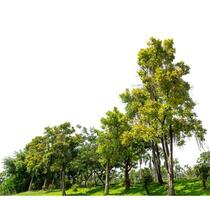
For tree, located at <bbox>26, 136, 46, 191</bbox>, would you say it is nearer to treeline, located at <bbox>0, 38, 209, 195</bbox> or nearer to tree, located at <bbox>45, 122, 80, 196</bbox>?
treeline, located at <bbox>0, 38, 209, 195</bbox>

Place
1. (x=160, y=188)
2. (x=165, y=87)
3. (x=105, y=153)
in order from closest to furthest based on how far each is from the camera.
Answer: (x=165, y=87) < (x=160, y=188) < (x=105, y=153)

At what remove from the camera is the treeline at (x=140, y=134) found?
95.2ft

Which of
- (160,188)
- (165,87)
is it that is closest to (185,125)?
(165,87)

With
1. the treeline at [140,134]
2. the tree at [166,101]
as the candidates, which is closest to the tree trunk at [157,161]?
the treeline at [140,134]

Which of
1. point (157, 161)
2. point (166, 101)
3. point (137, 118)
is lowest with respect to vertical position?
point (157, 161)

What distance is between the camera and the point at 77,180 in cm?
7200

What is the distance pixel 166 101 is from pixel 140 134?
13.0ft

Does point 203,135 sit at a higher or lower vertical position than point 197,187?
higher

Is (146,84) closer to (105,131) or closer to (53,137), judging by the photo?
(105,131)

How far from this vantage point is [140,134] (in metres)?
30.2

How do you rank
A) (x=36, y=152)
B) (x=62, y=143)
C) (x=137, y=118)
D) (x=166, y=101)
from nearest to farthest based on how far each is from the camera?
(x=166, y=101) < (x=137, y=118) < (x=62, y=143) < (x=36, y=152)

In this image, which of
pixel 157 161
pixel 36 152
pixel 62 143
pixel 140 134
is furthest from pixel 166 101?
pixel 36 152

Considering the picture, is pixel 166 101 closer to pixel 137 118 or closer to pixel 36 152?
pixel 137 118

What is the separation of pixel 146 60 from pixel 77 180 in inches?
1886
